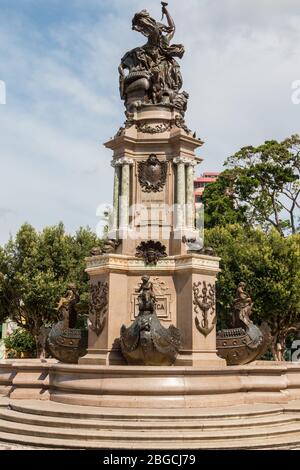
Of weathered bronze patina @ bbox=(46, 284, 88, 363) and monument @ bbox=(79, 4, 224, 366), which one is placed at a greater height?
monument @ bbox=(79, 4, 224, 366)

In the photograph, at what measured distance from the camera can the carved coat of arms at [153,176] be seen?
15.3m

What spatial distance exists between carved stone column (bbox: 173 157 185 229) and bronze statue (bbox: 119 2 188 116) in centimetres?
188

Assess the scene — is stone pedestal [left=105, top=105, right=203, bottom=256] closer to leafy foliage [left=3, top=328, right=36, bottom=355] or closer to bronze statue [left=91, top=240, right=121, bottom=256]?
bronze statue [left=91, top=240, right=121, bottom=256]

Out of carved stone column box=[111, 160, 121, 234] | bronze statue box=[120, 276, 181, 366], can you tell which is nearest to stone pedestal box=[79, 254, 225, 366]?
bronze statue box=[120, 276, 181, 366]

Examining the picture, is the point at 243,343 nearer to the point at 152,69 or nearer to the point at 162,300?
the point at 162,300

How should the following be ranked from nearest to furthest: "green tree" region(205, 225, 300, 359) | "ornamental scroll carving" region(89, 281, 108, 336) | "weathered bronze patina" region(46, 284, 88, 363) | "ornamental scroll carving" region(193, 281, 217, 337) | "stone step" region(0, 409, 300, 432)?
"stone step" region(0, 409, 300, 432) → "ornamental scroll carving" region(193, 281, 217, 337) → "ornamental scroll carving" region(89, 281, 108, 336) → "weathered bronze patina" region(46, 284, 88, 363) → "green tree" region(205, 225, 300, 359)

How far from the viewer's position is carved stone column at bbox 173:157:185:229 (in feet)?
48.7

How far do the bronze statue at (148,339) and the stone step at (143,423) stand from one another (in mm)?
2578

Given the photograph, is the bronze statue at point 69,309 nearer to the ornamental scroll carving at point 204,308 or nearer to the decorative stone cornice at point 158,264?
the decorative stone cornice at point 158,264

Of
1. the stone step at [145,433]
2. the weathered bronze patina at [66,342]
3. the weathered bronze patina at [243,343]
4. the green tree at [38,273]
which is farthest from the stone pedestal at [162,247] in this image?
the green tree at [38,273]

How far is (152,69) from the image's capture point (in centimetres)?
1631

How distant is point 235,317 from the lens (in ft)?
49.1

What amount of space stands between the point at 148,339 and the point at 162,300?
1.95 m

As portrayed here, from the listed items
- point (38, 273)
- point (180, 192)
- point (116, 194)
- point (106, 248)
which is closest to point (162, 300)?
point (106, 248)
